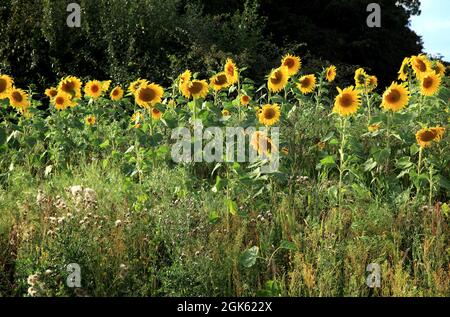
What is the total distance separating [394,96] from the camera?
5000 mm

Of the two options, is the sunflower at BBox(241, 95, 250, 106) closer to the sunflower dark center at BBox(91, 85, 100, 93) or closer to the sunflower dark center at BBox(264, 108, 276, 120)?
the sunflower dark center at BBox(264, 108, 276, 120)

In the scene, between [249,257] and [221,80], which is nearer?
[249,257]

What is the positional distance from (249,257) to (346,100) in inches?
62.2

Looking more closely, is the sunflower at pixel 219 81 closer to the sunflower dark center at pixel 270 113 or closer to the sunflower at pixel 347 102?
the sunflower dark center at pixel 270 113

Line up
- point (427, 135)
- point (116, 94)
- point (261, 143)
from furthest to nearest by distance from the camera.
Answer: point (116, 94), point (427, 135), point (261, 143)

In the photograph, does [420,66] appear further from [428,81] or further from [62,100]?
[62,100]

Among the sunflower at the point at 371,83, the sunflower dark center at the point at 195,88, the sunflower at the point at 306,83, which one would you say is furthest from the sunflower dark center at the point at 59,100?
the sunflower at the point at 371,83

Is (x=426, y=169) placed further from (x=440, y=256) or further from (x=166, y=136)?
(x=166, y=136)

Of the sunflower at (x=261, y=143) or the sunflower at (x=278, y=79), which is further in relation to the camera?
the sunflower at (x=278, y=79)

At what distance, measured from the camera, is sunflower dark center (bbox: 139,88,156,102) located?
201 inches

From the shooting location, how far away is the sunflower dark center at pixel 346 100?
4982 mm

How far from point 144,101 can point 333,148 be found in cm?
166

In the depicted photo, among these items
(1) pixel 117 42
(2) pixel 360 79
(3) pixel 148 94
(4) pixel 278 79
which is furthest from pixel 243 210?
(1) pixel 117 42
